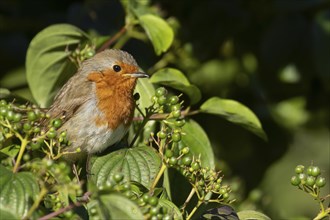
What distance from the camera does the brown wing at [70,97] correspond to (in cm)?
452

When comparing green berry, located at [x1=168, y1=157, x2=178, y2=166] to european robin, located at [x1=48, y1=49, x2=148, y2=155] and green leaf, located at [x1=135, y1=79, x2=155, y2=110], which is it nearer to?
green leaf, located at [x1=135, y1=79, x2=155, y2=110]

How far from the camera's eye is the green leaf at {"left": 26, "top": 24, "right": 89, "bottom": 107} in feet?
14.3

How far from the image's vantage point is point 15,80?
579cm

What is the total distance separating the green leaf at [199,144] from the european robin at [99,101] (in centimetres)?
38

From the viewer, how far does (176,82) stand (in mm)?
3967

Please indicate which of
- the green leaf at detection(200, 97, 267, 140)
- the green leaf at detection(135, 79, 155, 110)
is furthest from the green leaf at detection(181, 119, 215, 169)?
the green leaf at detection(135, 79, 155, 110)

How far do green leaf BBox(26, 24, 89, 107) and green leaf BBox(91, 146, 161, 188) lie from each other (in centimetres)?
100

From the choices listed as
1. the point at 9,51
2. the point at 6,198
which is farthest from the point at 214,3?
the point at 6,198

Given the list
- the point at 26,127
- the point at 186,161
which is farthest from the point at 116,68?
the point at 26,127

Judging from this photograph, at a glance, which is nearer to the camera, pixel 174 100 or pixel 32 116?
pixel 32 116

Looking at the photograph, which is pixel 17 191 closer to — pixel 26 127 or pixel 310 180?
pixel 26 127

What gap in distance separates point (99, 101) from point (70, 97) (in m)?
0.18

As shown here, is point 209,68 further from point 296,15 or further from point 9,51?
point 9,51

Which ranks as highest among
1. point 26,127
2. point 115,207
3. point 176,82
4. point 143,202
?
point 26,127
